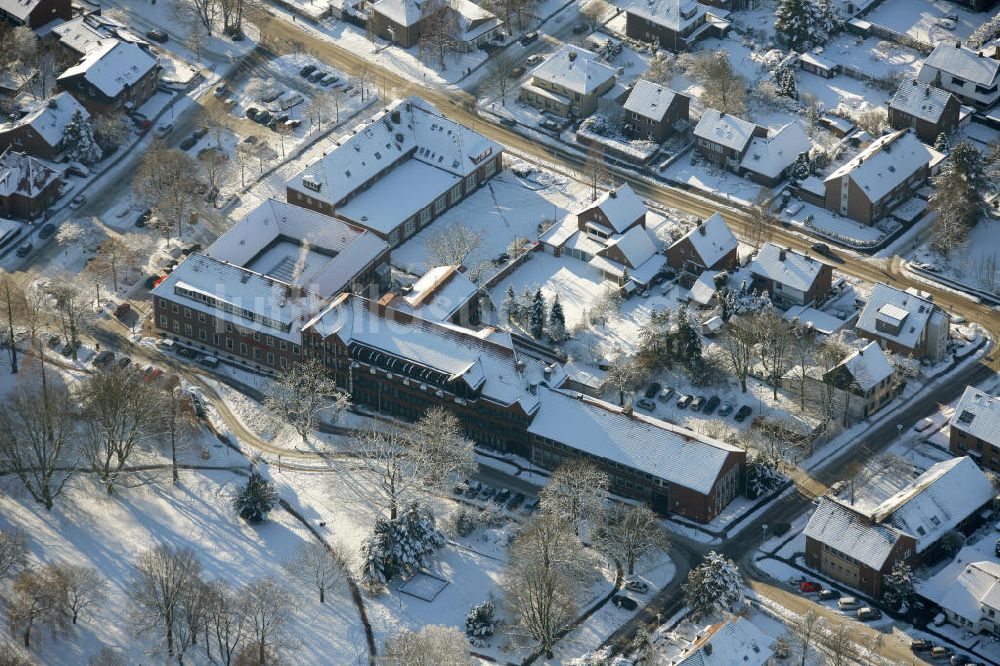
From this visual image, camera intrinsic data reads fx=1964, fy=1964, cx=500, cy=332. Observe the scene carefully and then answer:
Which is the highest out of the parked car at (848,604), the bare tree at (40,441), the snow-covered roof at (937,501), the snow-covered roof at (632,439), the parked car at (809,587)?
the snow-covered roof at (937,501)

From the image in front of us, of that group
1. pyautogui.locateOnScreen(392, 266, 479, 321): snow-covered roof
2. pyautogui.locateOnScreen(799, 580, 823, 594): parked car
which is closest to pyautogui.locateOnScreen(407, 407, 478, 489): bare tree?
pyautogui.locateOnScreen(392, 266, 479, 321): snow-covered roof

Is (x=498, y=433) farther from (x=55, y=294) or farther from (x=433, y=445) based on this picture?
(x=55, y=294)

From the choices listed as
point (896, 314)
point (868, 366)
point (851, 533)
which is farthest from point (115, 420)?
point (896, 314)

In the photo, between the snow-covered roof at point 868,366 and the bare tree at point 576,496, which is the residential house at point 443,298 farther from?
the snow-covered roof at point 868,366

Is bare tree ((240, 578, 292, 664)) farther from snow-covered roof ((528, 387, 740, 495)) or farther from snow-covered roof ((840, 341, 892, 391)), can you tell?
snow-covered roof ((840, 341, 892, 391))

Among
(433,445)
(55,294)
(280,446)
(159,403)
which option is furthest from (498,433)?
(55,294)

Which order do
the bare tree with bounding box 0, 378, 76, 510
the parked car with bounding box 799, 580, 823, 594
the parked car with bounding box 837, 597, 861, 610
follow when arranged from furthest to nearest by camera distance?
the bare tree with bounding box 0, 378, 76, 510
the parked car with bounding box 799, 580, 823, 594
the parked car with bounding box 837, 597, 861, 610

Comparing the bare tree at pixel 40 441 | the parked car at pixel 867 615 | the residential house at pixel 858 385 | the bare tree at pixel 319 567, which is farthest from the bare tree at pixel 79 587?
the residential house at pixel 858 385
